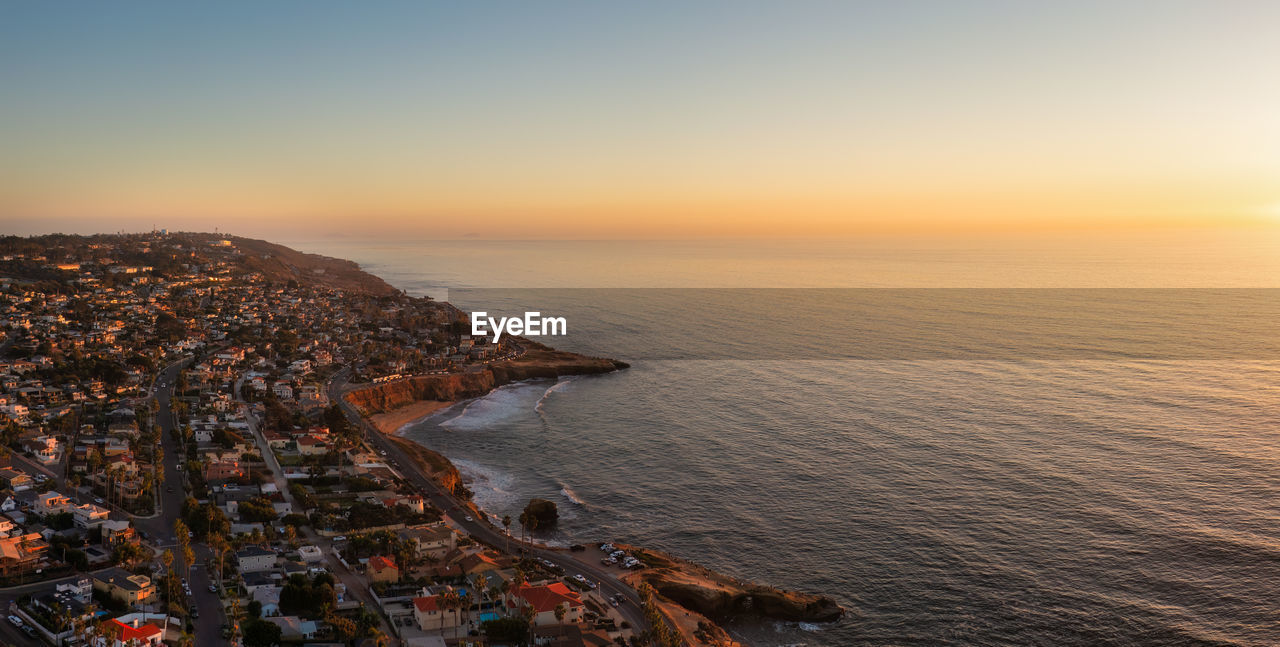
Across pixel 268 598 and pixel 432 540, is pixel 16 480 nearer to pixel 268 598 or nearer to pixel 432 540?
pixel 268 598

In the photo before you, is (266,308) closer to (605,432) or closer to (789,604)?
(605,432)

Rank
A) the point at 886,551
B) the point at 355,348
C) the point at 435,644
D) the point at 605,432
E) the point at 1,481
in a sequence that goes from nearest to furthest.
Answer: the point at 435,644 < the point at 886,551 < the point at 1,481 < the point at 605,432 < the point at 355,348

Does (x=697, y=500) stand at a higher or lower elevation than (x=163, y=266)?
lower

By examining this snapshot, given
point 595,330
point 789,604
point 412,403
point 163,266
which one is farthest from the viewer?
point 163,266

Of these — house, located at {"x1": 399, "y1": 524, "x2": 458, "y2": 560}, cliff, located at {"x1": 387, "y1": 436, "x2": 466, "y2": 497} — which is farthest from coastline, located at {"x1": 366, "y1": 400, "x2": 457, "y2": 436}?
house, located at {"x1": 399, "y1": 524, "x2": 458, "y2": 560}

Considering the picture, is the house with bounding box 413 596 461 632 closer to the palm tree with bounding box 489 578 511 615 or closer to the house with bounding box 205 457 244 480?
the palm tree with bounding box 489 578 511 615

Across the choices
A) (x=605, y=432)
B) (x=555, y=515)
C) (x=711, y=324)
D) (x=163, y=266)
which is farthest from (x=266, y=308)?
(x=555, y=515)
